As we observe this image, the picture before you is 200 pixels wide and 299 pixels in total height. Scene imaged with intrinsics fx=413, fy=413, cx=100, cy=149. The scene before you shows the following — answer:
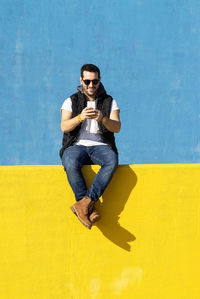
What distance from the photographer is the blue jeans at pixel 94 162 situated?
2.82 metres

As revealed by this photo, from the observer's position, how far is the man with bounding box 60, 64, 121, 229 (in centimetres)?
280

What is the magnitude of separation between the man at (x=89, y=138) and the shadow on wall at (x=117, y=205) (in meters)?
0.17

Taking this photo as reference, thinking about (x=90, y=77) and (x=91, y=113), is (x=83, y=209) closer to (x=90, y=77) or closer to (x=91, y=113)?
(x=91, y=113)

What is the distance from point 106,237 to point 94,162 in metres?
0.55

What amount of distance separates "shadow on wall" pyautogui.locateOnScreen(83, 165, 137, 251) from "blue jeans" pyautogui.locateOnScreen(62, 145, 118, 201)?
0.17 m

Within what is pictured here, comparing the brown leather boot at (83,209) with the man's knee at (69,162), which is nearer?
the brown leather boot at (83,209)

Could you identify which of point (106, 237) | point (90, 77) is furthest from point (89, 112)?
point (106, 237)

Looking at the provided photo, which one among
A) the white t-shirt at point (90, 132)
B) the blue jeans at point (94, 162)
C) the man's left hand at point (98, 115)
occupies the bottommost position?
the blue jeans at point (94, 162)

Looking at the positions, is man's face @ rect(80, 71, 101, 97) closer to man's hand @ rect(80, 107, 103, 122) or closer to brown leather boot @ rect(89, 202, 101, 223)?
man's hand @ rect(80, 107, 103, 122)

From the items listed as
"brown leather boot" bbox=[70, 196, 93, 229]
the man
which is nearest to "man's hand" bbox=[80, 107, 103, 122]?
the man

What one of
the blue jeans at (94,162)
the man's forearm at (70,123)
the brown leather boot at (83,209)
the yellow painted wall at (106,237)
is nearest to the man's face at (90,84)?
the man's forearm at (70,123)

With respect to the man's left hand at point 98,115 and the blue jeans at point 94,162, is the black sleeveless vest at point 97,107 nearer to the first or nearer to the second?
the blue jeans at point 94,162

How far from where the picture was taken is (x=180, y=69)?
226 inches

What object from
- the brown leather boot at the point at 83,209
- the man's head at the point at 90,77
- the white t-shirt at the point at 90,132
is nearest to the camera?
the brown leather boot at the point at 83,209
